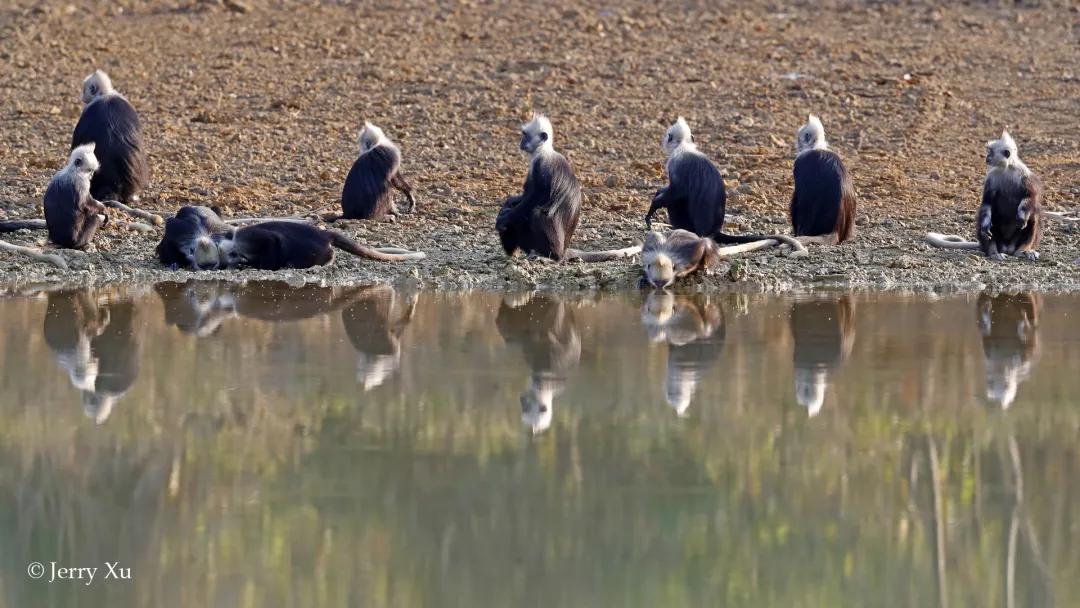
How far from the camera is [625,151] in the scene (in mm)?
15094

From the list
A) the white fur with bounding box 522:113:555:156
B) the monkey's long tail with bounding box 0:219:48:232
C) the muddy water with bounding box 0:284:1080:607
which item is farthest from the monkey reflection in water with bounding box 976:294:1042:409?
the monkey's long tail with bounding box 0:219:48:232

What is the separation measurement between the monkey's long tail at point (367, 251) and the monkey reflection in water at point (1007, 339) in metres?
3.69

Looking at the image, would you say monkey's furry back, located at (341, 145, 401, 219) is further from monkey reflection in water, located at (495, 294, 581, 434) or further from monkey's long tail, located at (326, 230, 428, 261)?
monkey reflection in water, located at (495, 294, 581, 434)

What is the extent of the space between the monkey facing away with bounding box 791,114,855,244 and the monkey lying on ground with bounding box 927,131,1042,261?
91 centimetres

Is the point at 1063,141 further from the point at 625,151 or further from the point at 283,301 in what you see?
the point at 283,301

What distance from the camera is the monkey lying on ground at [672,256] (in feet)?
34.7

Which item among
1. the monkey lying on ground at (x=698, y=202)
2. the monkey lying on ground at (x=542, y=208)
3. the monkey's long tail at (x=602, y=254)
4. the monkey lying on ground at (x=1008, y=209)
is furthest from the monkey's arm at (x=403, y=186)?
the monkey lying on ground at (x=1008, y=209)

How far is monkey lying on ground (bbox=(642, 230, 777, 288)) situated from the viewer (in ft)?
34.7

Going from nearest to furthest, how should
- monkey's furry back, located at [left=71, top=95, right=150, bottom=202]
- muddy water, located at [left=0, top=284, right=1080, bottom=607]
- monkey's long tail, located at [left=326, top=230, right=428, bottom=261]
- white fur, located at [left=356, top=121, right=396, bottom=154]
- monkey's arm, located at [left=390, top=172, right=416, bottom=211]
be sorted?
1. muddy water, located at [left=0, top=284, right=1080, bottom=607]
2. monkey's long tail, located at [left=326, top=230, right=428, bottom=261]
3. monkey's arm, located at [left=390, top=172, right=416, bottom=211]
4. white fur, located at [left=356, top=121, right=396, bottom=154]
5. monkey's furry back, located at [left=71, top=95, right=150, bottom=202]

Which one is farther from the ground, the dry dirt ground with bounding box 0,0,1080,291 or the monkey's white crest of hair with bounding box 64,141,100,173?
the dry dirt ground with bounding box 0,0,1080,291

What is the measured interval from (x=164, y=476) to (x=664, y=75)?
1155 centimetres

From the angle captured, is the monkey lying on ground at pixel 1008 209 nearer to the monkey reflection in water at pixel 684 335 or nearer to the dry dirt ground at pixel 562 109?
the dry dirt ground at pixel 562 109

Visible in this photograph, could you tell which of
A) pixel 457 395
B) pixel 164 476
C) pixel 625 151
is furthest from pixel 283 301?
pixel 625 151

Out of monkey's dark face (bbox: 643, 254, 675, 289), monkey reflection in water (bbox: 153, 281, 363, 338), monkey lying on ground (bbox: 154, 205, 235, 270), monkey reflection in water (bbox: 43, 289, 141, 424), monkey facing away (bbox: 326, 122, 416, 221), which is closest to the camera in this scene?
monkey reflection in water (bbox: 43, 289, 141, 424)
